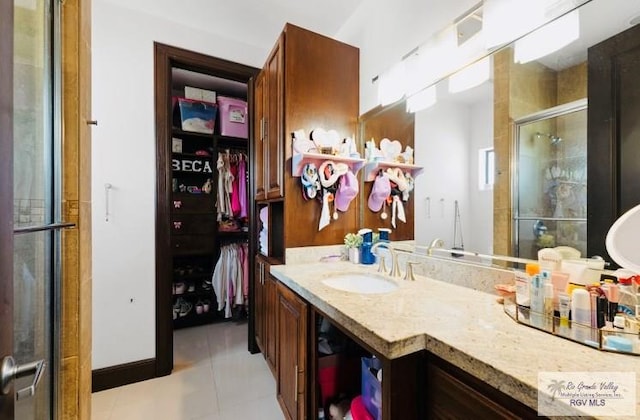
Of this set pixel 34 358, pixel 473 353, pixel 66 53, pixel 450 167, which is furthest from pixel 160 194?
pixel 473 353

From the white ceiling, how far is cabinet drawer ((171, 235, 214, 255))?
1.87 metres

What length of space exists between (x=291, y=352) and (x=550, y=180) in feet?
4.20

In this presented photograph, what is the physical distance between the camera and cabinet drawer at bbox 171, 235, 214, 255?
2693mm

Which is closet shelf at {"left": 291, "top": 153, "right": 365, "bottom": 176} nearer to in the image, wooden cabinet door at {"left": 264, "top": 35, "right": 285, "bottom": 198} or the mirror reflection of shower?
wooden cabinet door at {"left": 264, "top": 35, "right": 285, "bottom": 198}

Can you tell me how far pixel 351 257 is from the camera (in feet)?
5.57

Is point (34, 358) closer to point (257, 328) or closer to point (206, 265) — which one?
point (257, 328)

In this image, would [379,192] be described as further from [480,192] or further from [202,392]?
[202,392]

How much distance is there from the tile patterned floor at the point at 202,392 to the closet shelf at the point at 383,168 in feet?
5.07

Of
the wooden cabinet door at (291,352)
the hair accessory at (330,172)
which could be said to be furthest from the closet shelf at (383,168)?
the wooden cabinet door at (291,352)

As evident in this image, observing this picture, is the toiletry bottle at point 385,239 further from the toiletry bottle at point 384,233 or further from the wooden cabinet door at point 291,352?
the wooden cabinet door at point 291,352

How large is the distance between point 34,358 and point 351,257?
1390mm

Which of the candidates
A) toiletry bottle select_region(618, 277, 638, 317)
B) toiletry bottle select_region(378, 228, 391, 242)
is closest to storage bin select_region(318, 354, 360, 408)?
toiletry bottle select_region(378, 228, 391, 242)

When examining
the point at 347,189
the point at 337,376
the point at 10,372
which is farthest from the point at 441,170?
the point at 10,372

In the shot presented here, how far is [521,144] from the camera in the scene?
1.01 metres
